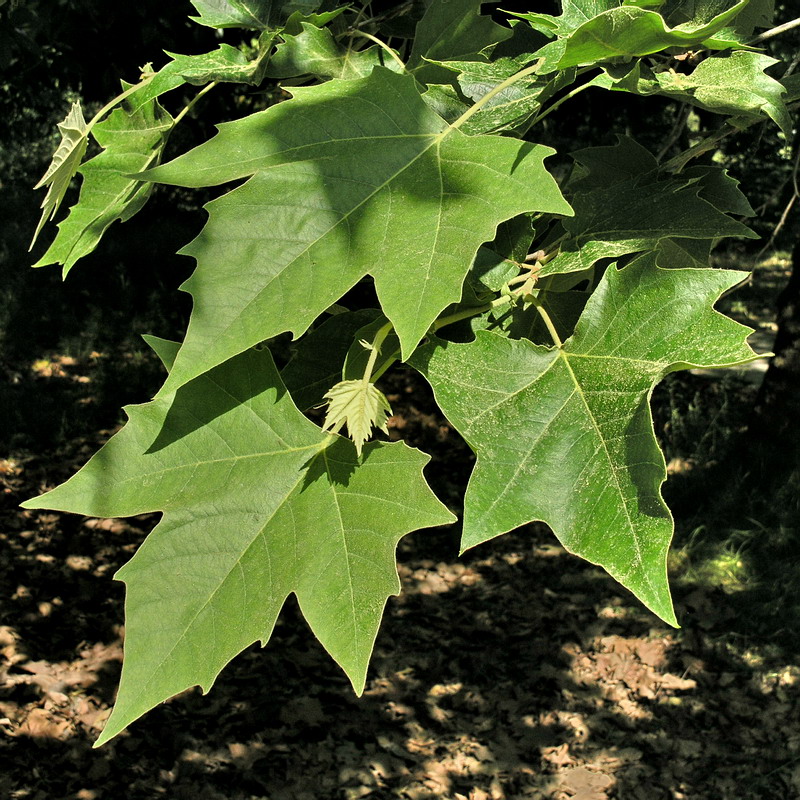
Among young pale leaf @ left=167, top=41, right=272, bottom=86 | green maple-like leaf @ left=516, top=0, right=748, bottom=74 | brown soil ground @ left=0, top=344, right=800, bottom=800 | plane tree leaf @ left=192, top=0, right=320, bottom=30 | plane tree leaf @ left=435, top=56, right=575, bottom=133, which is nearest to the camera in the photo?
green maple-like leaf @ left=516, top=0, right=748, bottom=74

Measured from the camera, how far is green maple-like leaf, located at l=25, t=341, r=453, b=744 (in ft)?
2.74

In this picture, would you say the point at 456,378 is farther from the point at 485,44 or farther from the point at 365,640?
the point at 485,44

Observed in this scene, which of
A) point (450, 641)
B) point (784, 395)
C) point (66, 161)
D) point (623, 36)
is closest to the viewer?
point (623, 36)

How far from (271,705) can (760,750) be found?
7.14 ft

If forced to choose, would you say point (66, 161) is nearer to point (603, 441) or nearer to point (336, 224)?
point (336, 224)

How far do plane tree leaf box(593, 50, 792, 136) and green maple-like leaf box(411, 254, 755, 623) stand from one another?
6.1 inches

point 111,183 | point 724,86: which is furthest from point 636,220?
point 111,183

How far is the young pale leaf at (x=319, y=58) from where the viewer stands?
3.37 ft

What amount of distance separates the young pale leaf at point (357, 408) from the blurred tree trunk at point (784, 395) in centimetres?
478

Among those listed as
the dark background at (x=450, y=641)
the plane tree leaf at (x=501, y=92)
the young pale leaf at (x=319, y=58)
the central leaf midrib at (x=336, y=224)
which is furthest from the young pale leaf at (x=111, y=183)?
the dark background at (x=450, y=641)

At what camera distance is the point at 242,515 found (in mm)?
898

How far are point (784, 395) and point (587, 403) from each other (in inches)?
189

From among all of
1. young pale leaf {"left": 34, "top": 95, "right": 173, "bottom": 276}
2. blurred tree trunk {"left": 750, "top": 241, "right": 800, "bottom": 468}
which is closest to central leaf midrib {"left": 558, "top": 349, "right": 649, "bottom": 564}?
young pale leaf {"left": 34, "top": 95, "right": 173, "bottom": 276}

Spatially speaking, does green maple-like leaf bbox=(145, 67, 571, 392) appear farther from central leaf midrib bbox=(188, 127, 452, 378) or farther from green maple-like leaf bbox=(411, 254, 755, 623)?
green maple-like leaf bbox=(411, 254, 755, 623)
